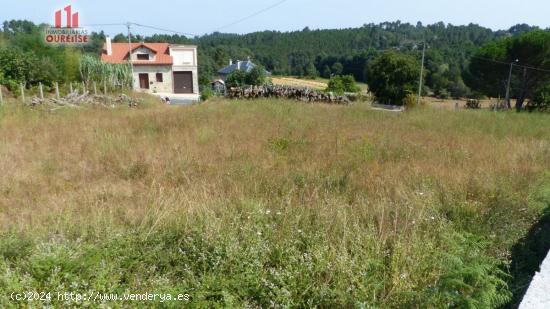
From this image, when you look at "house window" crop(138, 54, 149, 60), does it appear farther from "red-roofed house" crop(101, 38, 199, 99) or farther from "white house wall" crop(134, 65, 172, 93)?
"white house wall" crop(134, 65, 172, 93)

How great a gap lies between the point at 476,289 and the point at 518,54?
35.8 m

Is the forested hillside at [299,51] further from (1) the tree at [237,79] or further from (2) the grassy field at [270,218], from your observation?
(2) the grassy field at [270,218]

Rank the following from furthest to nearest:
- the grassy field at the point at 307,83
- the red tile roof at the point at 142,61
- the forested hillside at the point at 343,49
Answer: the forested hillside at the point at 343,49 → the grassy field at the point at 307,83 → the red tile roof at the point at 142,61

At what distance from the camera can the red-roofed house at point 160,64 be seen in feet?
119

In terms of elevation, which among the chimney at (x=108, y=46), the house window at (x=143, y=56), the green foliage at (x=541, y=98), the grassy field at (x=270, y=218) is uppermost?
the chimney at (x=108, y=46)

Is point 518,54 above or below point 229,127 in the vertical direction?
above

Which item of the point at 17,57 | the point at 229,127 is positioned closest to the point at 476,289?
the point at 229,127

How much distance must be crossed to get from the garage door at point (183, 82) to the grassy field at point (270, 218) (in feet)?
104

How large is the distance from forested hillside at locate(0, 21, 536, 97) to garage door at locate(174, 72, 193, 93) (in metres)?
10.2

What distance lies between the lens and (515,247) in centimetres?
310

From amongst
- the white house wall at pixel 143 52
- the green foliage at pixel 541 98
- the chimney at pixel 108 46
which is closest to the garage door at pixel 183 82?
the white house wall at pixel 143 52

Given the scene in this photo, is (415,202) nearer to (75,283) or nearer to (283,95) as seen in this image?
(75,283)

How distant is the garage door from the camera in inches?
1491

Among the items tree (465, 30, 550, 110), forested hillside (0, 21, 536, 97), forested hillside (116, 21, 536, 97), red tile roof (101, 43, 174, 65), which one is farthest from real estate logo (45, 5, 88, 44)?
tree (465, 30, 550, 110)
